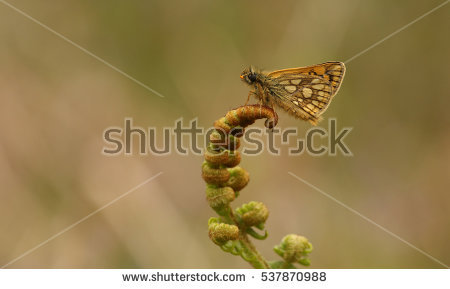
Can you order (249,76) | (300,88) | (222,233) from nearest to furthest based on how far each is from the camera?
1. (222,233)
2. (249,76)
3. (300,88)

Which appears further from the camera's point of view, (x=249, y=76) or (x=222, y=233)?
(x=249, y=76)

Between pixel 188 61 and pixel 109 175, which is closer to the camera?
pixel 109 175

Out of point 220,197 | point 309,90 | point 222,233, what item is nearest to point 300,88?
point 309,90

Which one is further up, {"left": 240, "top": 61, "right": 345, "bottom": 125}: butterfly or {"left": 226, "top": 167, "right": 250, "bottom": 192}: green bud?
{"left": 240, "top": 61, "right": 345, "bottom": 125}: butterfly

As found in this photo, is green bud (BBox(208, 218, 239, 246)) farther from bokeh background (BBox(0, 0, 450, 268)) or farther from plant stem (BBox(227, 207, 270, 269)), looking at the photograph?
bokeh background (BBox(0, 0, 450, 268))

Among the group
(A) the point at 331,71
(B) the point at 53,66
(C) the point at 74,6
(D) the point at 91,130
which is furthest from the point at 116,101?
(A) the point at 331,71
